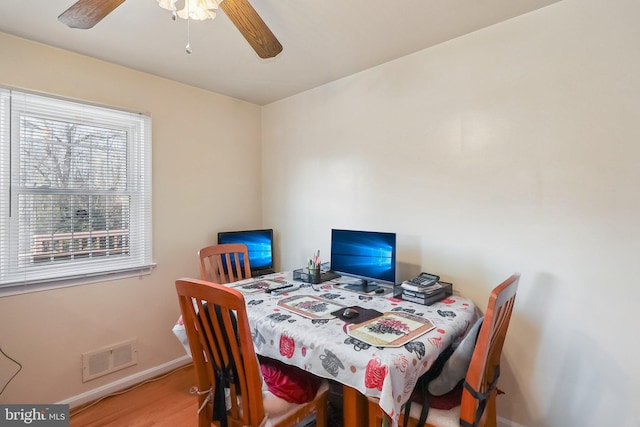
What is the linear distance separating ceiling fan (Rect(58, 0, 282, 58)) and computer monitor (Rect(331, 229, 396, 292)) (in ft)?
4.18

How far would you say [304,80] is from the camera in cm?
267

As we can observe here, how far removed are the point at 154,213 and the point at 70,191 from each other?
0.56 metres

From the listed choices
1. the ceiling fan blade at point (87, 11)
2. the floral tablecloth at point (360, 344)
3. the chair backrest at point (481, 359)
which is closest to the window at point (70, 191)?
the ceiling fan blade at point (87, 11)

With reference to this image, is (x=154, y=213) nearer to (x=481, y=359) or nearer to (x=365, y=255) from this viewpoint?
(x=365, y=255)

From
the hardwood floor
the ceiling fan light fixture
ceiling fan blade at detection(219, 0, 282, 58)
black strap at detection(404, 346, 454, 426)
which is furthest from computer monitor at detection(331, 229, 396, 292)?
the ceiling fan light fixture

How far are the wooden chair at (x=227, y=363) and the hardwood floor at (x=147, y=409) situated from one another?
795 mm

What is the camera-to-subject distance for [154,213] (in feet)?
8.43

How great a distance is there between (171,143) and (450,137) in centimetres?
220

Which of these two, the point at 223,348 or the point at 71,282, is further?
the point at 71,282

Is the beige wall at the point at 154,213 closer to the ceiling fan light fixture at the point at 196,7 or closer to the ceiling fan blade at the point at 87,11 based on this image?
the ceiling fan blade at the point at 87,11

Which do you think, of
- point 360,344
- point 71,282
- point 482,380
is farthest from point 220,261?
point 482,380

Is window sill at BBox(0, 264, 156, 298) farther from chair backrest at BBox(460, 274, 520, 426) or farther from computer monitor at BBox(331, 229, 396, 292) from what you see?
chair backrest at BBox(460, 274, 520, 426)

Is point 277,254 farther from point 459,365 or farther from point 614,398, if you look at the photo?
point 614,398

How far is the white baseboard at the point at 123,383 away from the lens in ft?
7.07
